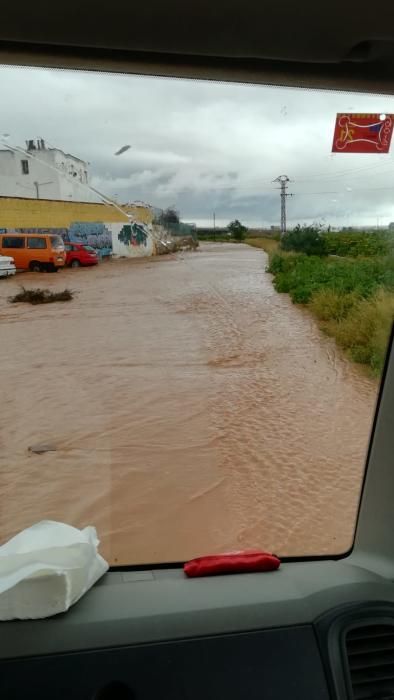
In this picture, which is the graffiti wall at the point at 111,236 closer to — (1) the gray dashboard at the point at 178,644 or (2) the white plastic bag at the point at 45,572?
(2) the white plastic bag at the point at 45,572

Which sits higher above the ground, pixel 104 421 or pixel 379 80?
pixel 379 80

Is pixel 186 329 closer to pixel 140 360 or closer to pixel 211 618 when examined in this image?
pixel 140 360

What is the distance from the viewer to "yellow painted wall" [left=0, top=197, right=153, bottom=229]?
2.29 metres

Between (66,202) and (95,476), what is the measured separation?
126cm

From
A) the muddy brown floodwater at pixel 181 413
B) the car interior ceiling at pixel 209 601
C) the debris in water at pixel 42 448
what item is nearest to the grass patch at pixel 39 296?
the muddy brown floodwater at pixel 181 413

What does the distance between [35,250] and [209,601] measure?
63.0 inches

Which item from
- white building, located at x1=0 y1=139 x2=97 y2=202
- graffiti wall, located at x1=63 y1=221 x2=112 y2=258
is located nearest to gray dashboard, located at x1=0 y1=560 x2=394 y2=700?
graffiti wall, located at x1=63 y1=221 x2=112 y2=258

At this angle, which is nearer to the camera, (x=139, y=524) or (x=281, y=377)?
(x=139, y=524)

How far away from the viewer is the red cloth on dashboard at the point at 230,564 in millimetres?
2039

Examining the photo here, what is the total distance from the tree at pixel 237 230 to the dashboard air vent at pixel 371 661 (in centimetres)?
180

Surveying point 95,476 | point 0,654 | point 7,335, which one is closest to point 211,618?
point 0,654

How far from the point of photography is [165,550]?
2258mm

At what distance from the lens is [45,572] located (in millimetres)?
1703

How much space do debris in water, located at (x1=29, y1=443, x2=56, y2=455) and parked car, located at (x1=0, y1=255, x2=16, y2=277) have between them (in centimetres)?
87
